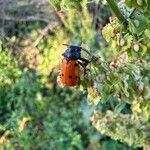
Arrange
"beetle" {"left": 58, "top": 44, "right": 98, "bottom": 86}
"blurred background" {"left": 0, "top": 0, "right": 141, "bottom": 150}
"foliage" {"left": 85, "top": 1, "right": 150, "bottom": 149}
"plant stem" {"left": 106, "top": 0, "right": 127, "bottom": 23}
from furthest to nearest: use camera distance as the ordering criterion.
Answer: "blurred background" {"left": 0, "top": 0, "right": 141, "bottom": 150}, "beetle" {"left": 58, "top": 44, "right": 98, "bottom": 86}, "foliage" {"left": 85, "top": 1, "right": 150, "bottom": 149}, "plant stem" {"left": 106, "top": 0, "right": 127, "bottom": 23}

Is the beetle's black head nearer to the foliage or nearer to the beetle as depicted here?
the beetle

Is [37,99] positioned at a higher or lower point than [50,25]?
lower

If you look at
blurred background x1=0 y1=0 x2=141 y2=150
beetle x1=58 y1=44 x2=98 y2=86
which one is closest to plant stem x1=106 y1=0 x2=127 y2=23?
beetle x1=58 y1=44 x2=98 y2=86

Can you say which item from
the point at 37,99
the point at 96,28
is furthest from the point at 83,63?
the point at 96,28

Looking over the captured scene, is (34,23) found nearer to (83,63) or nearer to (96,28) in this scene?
(96,28)

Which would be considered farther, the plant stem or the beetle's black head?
the beetle's black head

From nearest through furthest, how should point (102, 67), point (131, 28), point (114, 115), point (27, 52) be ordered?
point (131, 28) < point (102, 67) < point (114, 115) < point (27, 52)

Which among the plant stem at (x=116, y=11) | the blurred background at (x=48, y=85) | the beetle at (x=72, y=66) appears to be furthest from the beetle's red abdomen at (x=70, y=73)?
the blurred background at (x=48, y=85)
